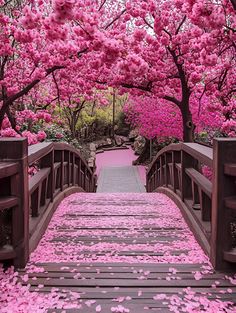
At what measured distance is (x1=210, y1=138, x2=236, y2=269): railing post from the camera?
9.03 feet

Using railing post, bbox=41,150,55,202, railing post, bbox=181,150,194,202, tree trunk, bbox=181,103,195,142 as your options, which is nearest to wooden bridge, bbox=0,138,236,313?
railing post, bbox=181,150,194,202

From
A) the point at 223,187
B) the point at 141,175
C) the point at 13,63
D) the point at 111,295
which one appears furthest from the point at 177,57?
the point at 141,175

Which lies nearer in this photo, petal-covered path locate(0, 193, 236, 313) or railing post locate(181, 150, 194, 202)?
petal-covered path locate(0, 193, 236, 313)

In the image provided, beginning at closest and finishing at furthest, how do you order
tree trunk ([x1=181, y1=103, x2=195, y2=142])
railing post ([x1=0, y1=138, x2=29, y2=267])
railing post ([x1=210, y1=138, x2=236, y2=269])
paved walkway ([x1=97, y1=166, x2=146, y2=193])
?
railing post ([x1=210, y1=138, x2=236, y2=269])
railing post ([x1=0, y1=138, x2=29, y2=267])
tree trunk ([x1=181, y1=103, x2=195, y2=142])
paved walkway ([x1=97, y1=166, x2=146, y2=193])

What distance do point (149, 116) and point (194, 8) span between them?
40.1 feet

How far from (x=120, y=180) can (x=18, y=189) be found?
14675 millimetres

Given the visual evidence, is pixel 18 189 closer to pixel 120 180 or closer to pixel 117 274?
pixel 117 274

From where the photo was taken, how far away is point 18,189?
290 cm

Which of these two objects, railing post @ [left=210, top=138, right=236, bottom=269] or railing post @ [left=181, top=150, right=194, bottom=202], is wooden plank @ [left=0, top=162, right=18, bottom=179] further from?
railing post @ [left=181, top=150, right=194, bottom=202]

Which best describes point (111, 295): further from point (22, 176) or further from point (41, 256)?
point (22, 176)

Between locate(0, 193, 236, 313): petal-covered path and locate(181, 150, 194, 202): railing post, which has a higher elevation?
locate(181, 150, 194, 202): railing post

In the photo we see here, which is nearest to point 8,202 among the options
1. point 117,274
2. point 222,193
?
point 117,274

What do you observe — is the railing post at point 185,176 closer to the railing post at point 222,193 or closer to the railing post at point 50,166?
the railing post at point 50,166

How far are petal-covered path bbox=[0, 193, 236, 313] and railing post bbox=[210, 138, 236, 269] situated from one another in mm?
229
